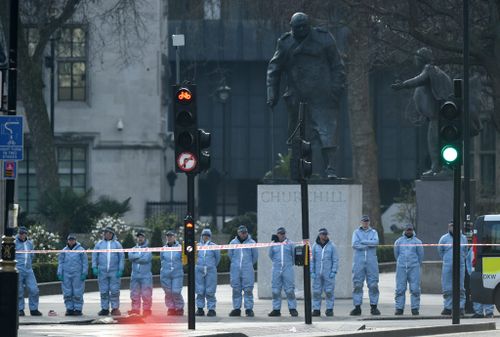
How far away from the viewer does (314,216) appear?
34.2 metres

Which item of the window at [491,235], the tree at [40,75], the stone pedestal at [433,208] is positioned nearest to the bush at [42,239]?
the tree at [40,75]

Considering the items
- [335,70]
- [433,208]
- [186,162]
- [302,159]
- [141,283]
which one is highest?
[335,70]

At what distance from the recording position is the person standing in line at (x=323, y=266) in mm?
31109

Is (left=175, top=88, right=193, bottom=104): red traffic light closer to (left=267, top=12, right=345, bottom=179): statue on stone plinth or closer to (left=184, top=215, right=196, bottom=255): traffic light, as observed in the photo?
(left=184, top=215, right=196, bottom=255): traffic light

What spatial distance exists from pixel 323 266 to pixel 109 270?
3971 millimetres

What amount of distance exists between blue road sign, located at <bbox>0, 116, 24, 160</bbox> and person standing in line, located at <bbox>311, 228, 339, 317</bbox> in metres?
10.4

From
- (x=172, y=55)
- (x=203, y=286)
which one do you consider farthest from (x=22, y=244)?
(x=172, y=55)

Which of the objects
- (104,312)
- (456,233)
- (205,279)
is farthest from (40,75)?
(456,233)

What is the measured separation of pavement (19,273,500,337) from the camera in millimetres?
24812

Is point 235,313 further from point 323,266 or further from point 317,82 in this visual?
point 317,82

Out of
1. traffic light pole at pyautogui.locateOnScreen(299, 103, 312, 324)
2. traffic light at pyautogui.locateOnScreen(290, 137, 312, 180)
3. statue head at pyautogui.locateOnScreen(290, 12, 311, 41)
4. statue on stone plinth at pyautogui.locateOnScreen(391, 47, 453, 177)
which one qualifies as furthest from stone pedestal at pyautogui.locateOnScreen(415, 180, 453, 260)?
traffic light pole at pyautogui.locateOnScreen(299, 103, 312, 324)

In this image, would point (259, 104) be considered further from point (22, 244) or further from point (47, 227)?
point (22, 244)

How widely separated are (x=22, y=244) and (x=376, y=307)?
6.49 m

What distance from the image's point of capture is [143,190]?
196ft
